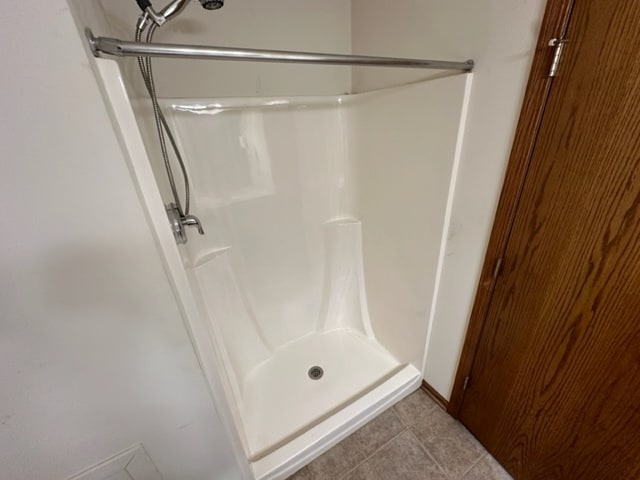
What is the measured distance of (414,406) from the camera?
1395 millimetres

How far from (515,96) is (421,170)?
375 mm

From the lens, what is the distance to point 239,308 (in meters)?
1.42

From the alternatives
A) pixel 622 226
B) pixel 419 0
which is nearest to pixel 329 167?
pixel 419 0

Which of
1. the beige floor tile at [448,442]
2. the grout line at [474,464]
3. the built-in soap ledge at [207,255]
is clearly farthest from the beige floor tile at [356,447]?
the built-in soap ledge at [207,255]

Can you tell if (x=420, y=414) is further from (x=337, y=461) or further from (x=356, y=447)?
(x=337, y=461)

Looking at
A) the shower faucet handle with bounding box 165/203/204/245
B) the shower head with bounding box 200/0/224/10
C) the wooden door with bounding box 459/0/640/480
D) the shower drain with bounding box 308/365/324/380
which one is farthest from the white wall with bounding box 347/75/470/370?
the shower faucet handle with bounding box 165/203/204/245

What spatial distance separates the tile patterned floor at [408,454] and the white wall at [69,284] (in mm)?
832

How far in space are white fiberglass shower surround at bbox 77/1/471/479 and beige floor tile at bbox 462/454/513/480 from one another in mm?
379

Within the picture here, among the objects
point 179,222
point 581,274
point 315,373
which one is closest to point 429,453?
point 315,373

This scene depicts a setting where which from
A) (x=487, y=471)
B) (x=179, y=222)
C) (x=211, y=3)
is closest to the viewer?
(x=211, y=3)

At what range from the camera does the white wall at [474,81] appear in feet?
2.41

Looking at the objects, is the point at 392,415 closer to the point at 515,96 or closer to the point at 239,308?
the point at 239,308

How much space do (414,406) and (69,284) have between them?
1500 millimetres

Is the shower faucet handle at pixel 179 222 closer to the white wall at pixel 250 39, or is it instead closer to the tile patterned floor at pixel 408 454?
the white wall at pixel 250 39
